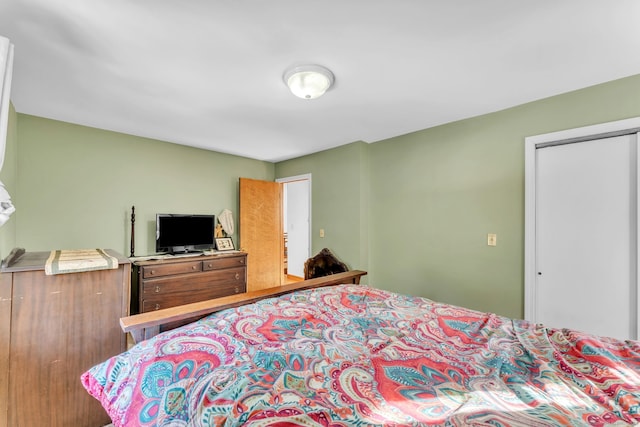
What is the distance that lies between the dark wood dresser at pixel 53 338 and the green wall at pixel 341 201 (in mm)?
2522

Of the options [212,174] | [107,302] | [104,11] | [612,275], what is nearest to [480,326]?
[612,275]

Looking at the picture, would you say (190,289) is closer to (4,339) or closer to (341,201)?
(4,339)

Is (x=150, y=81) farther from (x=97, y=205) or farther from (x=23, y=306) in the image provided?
(x=97, y=205)

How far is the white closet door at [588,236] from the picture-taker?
206 cm

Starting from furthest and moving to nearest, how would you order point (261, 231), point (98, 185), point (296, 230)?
point (296, 230) → point (261, 231) → point (98, 185)

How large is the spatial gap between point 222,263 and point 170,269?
0.65 metres

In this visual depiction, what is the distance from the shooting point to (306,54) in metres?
1.77

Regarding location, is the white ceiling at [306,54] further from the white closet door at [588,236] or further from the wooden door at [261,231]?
the wooden door at [261,231]

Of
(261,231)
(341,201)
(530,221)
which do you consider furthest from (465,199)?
(261,231)

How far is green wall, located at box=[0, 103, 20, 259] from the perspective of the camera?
6.98 ft

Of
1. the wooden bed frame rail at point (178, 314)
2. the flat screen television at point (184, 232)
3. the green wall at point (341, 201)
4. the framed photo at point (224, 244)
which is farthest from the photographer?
the framed photo at point (224, 244)

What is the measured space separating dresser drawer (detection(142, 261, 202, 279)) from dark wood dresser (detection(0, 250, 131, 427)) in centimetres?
122

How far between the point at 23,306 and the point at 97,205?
1859 millimetres

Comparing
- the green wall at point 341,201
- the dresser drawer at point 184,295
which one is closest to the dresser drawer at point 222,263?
the dresser drawer at point 184,295
